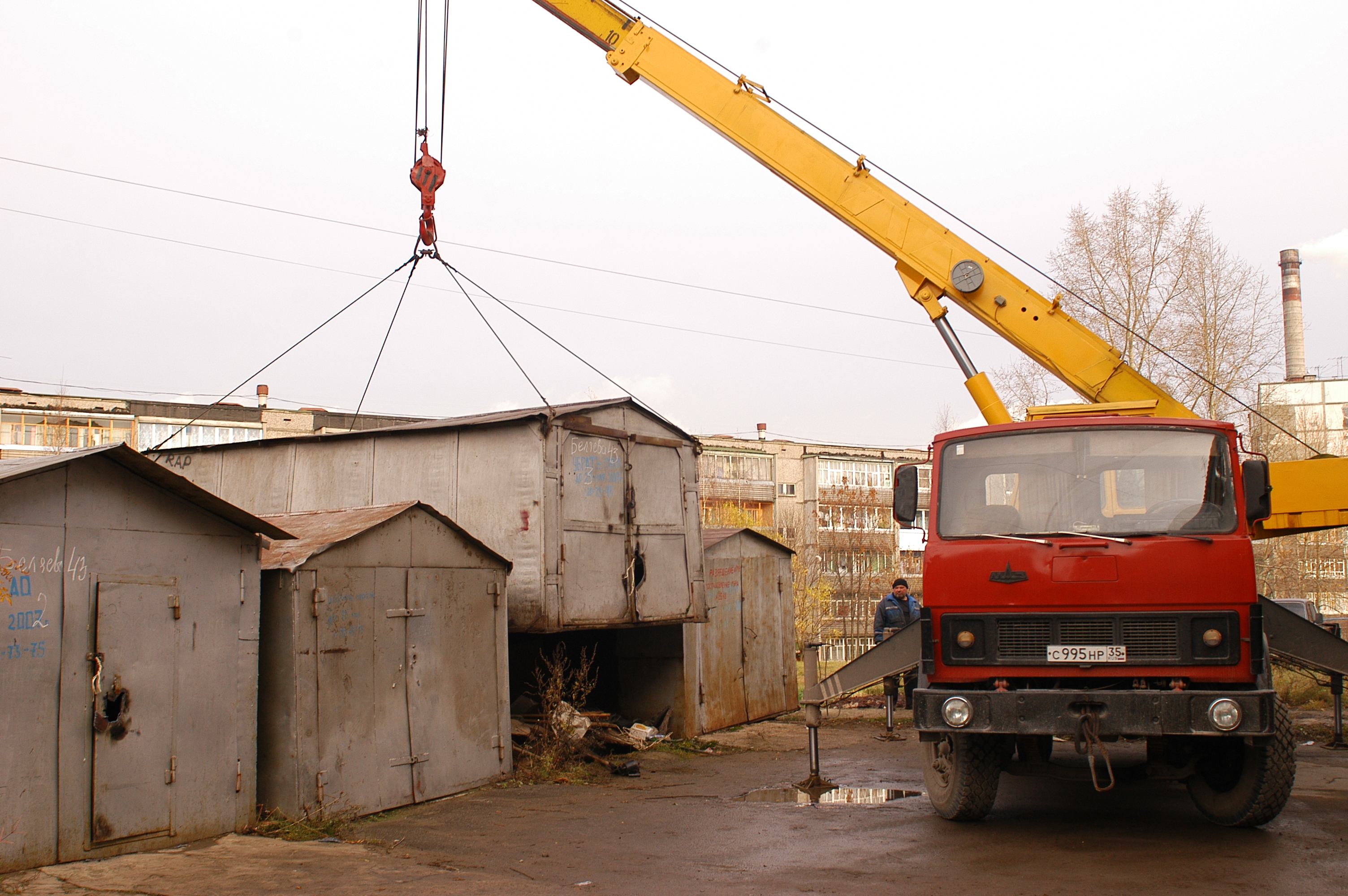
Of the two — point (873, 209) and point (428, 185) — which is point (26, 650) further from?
point (873, 209)

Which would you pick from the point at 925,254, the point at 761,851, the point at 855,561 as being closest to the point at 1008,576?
the point at 761,851

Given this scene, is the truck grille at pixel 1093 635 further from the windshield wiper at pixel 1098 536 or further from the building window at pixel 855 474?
the building window at pixel 855 474

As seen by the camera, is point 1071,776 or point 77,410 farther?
point 77,410

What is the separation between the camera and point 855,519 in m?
47.6

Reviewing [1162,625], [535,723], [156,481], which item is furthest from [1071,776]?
[156,481]

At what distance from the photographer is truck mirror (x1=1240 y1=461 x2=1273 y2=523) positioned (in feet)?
22.7

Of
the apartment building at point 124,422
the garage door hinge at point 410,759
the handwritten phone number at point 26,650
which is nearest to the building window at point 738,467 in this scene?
the apartment building at point 124,422

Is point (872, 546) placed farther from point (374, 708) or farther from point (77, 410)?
point (374, 708)

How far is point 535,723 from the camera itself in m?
11.0

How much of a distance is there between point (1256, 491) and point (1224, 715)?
59.5 inches

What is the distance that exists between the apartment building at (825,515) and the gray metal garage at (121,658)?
32392mm

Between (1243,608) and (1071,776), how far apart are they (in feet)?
5.50

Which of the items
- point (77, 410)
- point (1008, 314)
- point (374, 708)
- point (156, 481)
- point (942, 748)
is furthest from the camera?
point (77, 410)

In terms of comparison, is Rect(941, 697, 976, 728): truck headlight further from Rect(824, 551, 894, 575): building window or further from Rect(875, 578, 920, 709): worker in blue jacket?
Rect(824, 551, 894, 575): building window
